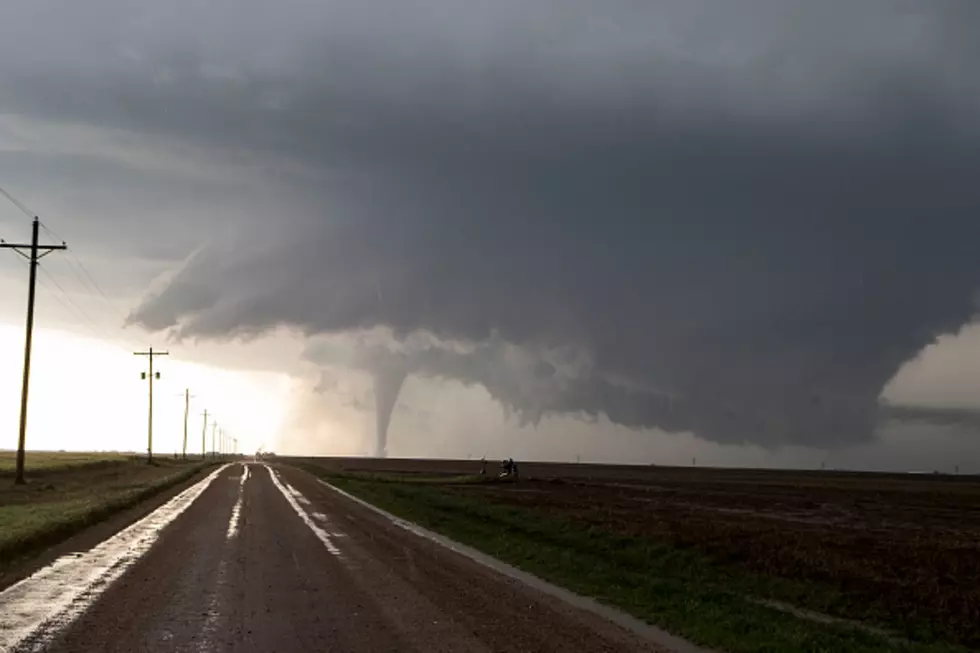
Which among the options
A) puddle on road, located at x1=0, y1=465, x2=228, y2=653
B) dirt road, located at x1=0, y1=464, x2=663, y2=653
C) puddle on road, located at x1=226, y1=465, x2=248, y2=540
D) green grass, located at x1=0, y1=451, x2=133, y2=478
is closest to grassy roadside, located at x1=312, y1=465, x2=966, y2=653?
dirt road, located at x1=0, y1=464, x2=663, y2=653

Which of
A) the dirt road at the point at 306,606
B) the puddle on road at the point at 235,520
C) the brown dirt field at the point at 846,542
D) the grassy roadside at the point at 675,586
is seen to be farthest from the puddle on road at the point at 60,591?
the brown dirt field at the point at 846,542

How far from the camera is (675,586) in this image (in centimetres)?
2005

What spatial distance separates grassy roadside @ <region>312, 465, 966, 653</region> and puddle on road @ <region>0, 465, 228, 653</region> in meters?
9.24

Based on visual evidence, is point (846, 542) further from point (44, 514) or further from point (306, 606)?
point (44, 514)

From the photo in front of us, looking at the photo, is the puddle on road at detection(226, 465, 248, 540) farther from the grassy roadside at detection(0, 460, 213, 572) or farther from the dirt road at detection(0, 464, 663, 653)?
the grassy roadside at detection(0, 460, 213, 572)

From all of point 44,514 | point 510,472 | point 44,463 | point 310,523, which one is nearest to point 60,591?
point 310,523

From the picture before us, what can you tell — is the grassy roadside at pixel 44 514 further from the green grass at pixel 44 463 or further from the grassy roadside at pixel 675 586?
the green grass at pixel 44 463

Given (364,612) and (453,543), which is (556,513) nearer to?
(453,543)

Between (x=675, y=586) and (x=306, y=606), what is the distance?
8753 mm

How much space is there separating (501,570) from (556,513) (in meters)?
23.6

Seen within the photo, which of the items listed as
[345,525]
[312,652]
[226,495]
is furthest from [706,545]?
[226,495]

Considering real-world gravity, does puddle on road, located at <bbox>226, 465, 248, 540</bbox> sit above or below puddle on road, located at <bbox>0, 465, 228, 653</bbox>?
below

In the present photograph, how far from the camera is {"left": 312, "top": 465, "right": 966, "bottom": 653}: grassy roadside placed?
14412 mm

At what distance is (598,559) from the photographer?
2569 cm
